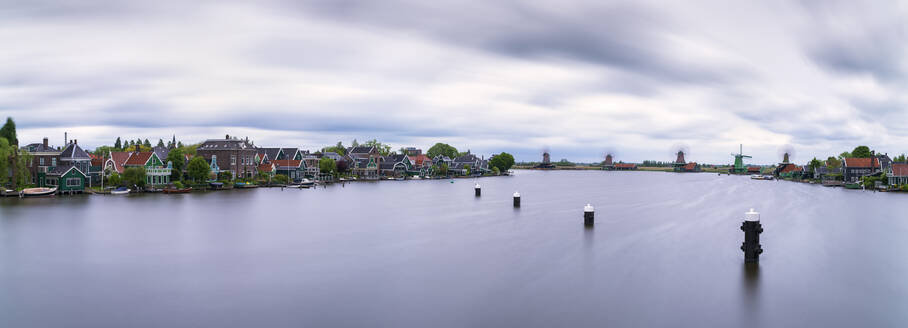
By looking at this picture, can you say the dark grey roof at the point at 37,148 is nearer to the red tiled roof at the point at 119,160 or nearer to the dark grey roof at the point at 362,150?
the red tiled roof at the point at 119,160

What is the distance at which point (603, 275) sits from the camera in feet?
64.2

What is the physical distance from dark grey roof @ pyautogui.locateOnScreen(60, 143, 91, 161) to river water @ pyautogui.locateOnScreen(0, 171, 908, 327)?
71.3 ft

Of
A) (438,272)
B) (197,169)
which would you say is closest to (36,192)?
(197,169)

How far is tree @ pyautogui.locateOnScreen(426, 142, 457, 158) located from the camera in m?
158

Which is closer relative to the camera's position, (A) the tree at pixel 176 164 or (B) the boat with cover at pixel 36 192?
(B) the boat with cover at pixel 36 192

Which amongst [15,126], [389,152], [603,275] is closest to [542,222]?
[603,275]

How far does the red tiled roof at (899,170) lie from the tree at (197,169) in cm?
9154

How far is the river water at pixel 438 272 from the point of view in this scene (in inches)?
570

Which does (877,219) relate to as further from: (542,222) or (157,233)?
(157,233)

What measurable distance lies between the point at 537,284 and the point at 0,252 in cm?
2307

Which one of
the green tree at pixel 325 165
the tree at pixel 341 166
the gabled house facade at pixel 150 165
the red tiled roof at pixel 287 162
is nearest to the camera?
the gabled house facade at pixel 150 165

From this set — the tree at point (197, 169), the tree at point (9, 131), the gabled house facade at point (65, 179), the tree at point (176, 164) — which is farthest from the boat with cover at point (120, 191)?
the tree at point (9, 131)

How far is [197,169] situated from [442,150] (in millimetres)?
99256

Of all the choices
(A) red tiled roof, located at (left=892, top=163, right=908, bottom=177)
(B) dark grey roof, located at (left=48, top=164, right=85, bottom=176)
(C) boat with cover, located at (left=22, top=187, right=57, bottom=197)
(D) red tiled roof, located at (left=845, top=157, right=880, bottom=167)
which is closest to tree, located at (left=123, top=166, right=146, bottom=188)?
(B) dark grey roof, located at (left=48, top=164, right=85, bottom=176)
